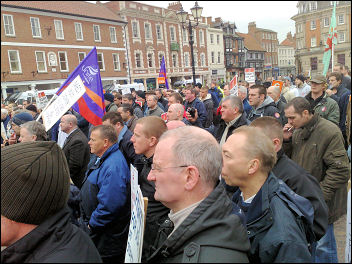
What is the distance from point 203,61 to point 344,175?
135ft

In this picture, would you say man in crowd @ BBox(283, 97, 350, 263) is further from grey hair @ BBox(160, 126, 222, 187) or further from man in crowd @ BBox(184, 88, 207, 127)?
man in crowd @ BBox(184, 88, 207, 127)

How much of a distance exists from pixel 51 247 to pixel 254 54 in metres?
63.9

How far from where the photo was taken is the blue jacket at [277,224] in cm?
154

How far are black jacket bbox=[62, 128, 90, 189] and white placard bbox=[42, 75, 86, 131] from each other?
0.43 metres

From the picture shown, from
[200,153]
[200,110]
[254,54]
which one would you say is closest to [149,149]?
[200,153]

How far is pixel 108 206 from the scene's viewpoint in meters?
2.64

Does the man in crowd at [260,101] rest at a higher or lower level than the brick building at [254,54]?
lower

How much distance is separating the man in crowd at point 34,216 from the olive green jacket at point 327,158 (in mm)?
2376

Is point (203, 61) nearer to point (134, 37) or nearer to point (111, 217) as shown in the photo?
point (134, 37)

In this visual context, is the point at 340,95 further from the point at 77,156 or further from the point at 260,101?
the point at 77,156

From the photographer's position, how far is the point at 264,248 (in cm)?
160

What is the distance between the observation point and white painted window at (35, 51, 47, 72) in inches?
933

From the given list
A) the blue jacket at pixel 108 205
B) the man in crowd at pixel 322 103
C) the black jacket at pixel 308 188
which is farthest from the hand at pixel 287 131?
the blue jacket at pixel 108 205

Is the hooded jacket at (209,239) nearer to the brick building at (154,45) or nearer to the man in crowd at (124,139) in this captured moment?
the man in crowd at (124,139)
